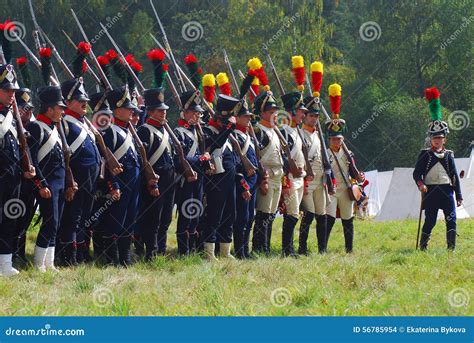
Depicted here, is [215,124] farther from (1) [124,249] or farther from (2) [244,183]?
(1) [124,249]

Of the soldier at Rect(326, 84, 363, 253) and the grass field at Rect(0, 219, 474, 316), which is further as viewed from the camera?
the soldier at Rect(326, 84, 363, 253)

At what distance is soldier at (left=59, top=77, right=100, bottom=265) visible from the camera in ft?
24.7

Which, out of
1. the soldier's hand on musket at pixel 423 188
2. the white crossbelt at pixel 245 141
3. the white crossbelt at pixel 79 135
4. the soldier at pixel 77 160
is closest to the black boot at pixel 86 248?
the soldier at pixel 77 160

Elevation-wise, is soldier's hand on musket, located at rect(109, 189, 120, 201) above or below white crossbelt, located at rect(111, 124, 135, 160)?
below

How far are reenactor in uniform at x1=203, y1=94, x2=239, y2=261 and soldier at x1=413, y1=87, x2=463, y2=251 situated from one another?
2611 mm

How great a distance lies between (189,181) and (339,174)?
276 cm

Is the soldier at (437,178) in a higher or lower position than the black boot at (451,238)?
higher

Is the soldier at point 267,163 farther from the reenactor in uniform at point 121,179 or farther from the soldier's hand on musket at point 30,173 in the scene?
the soldier's hand on musket at point 30,173

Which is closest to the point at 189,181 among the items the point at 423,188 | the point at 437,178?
the point at 423,188

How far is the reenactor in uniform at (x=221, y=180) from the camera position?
877 cm

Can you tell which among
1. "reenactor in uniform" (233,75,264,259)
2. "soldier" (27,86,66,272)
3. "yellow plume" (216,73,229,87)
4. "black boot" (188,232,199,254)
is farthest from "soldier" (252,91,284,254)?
"soldier" (27,86,66,272)

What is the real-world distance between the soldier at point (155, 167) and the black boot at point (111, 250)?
0.35 metres

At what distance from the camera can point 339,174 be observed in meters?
10.7

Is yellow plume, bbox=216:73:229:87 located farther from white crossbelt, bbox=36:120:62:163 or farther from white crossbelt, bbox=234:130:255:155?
white crossbelt, bbox=36:120:62:163
